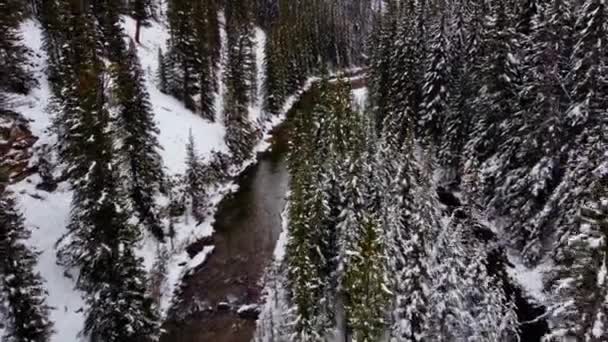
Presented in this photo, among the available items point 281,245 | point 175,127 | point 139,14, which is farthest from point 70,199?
point 139,14

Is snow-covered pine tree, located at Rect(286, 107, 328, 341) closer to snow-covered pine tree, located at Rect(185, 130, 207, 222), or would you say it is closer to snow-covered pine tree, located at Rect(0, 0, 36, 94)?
snow-covered pine tree, located at Rect(185, 130, 207, 222)

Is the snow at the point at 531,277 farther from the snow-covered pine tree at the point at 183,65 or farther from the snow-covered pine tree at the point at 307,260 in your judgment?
the snow-covered pine tree at the point at 183,65

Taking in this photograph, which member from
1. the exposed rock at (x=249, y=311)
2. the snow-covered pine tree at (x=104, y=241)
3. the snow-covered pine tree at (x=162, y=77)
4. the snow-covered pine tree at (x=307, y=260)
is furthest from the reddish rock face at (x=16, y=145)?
the snow-covered pine tree at (x=162, y=77)

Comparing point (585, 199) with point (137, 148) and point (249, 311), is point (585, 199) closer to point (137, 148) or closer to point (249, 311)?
point (249, 311)

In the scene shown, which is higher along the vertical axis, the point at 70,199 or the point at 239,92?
the point at 239,92

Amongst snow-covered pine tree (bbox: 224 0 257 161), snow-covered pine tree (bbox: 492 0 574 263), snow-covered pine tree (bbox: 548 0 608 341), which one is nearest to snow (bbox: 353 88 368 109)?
snow-covered pine tree (bbox: 224 0 257 161)

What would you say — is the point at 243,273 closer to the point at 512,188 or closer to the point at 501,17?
the point at 512,188
